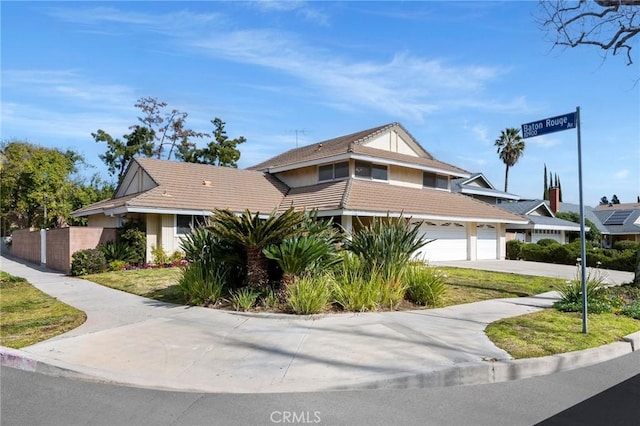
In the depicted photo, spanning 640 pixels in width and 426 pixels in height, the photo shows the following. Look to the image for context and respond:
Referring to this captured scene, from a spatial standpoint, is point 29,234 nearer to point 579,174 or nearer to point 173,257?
point 173,257

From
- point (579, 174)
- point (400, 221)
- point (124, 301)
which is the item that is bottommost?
point (124, 301)

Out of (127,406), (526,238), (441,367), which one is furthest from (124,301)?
(526,238)

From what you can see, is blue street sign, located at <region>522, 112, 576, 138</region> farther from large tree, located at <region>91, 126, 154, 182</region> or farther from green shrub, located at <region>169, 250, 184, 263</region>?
large tree, located at <region>91, 126, 154, 182</region>

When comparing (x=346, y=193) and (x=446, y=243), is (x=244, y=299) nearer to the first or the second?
(x=346, y=193)

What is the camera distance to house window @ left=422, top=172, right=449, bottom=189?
27.1m

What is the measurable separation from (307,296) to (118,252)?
12813mm

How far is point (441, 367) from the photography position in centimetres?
545

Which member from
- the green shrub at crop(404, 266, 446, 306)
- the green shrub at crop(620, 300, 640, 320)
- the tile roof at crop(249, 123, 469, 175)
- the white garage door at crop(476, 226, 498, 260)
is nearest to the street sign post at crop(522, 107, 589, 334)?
the green shrub at crop(620, 300, 640, 320)

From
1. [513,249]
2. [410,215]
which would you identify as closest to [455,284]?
[410,215]

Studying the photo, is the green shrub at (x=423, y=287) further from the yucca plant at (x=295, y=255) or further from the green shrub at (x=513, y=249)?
the green shrub at (x=513, y=249)

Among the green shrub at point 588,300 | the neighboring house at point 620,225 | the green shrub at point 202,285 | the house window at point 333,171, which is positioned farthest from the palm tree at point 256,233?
the neighboring house at point 620,225

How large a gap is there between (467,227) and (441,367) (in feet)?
70.8

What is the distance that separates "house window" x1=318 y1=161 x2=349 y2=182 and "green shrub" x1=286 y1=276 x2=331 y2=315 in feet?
49.0

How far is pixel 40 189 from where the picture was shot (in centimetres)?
3123
